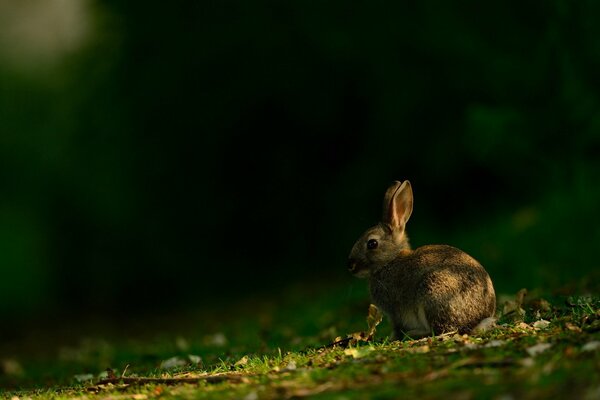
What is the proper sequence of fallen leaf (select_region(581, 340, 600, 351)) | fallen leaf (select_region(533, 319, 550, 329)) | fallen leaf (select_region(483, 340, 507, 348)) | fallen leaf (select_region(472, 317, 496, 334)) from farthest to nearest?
fallen leaf (select_region(472, 317, 496, 334)) < fallen leaf (select_region(533, 319, 550, 329)) < fallen leaf (select_region(483, 340, 507, 348)) < fallen leaf (select_region(581, 340, 600, 351))

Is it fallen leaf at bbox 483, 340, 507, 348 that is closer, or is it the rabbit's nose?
fallen leaf at bbox 483, 340, 507, 348

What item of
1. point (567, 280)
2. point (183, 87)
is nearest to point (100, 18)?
point (183, 87)

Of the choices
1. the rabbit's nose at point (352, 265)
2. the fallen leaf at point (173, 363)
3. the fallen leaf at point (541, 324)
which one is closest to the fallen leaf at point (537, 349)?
the fallen leaf at point (541, 324)

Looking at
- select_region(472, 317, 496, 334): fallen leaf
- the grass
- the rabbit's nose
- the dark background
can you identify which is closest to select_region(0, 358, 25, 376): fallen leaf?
the grass

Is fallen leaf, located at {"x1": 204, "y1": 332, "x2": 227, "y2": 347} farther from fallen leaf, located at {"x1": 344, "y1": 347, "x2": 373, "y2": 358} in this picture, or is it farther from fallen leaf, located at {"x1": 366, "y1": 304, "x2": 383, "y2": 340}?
fallen leaf, located at {"x1": 344, "y1": 347, "x2": 373, "y2": 358}

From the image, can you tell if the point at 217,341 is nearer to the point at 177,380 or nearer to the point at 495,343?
the point at 177,380

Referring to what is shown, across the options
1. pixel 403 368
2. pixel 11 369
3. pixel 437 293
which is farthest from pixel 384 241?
pixel 11 369

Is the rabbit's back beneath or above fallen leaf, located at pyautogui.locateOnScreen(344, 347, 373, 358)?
above
